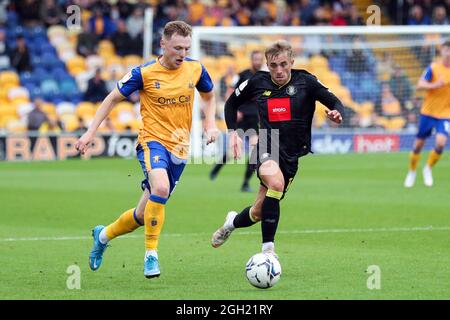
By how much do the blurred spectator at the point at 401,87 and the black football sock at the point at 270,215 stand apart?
1798 cm

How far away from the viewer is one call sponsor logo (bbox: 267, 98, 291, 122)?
8.74 metres

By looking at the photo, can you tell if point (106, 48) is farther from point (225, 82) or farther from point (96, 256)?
point (96, 256)

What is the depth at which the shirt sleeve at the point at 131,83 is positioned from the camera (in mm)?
8375

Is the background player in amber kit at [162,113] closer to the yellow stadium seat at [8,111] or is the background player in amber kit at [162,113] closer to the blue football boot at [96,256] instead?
the blue football boot at [96,256]

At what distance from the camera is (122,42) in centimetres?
2762

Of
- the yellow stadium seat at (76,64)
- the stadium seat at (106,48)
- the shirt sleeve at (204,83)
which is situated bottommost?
the shirt sleeve at (204,83)

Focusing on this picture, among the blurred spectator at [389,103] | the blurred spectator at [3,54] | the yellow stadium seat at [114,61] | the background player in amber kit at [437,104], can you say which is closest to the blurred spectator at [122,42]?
the yellow stadium seat at [114,61]

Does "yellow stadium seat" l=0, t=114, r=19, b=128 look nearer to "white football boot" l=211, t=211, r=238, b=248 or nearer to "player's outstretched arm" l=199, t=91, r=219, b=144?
"white football boot" l=211, t=211, r=238, b=248

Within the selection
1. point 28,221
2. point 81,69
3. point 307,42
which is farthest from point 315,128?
point 28,221

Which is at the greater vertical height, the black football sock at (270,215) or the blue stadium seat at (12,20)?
the blue stadium seat at (12,20)

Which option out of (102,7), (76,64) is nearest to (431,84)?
(76,64)

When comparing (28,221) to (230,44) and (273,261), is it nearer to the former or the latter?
(273,261)

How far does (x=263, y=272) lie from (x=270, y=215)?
3.05ft

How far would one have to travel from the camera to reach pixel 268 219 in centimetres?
838
